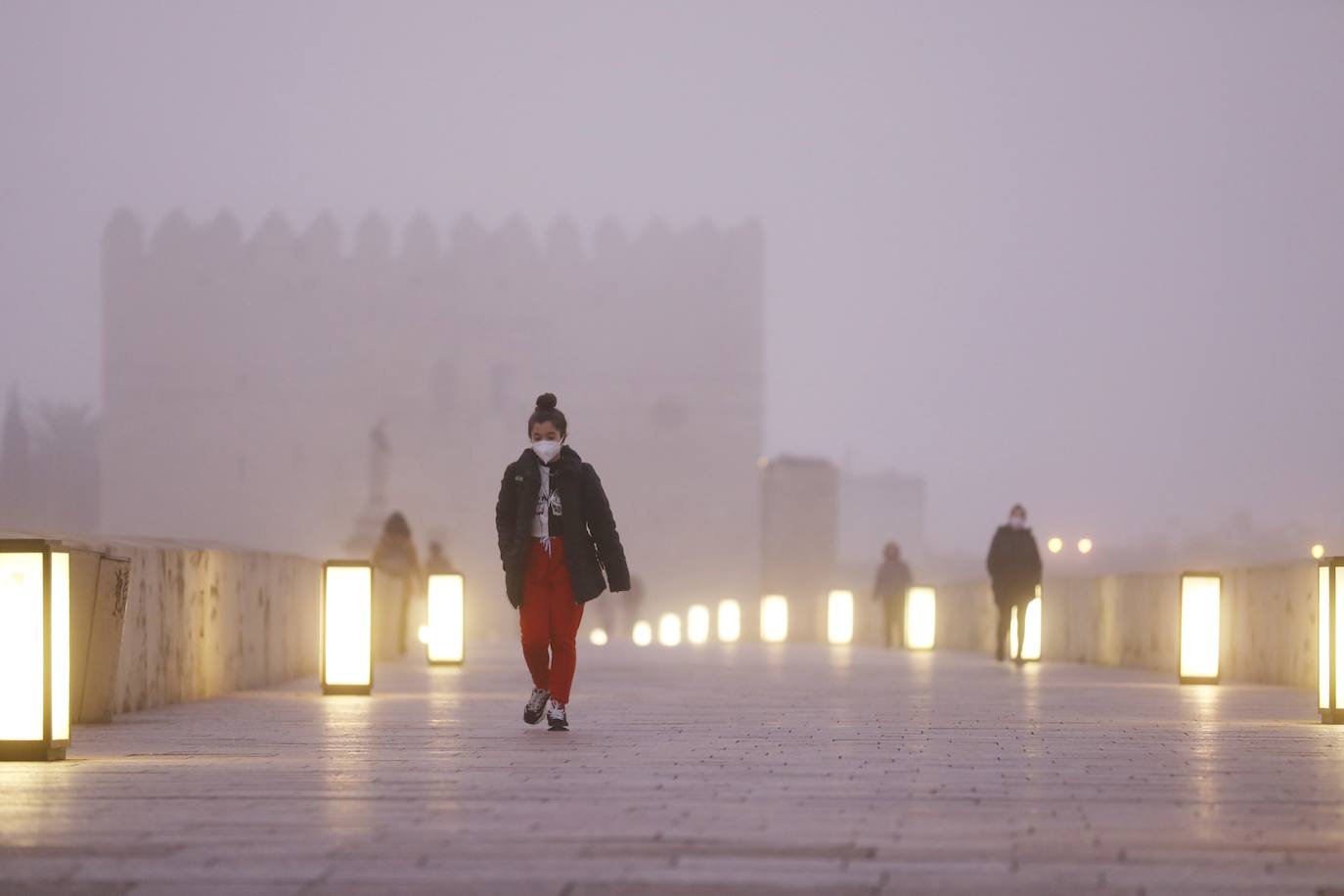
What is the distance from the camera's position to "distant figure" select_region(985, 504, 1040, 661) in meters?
19.1

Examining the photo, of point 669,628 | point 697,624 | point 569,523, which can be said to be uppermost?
point 569,523

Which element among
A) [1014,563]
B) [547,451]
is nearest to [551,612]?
[547,451]

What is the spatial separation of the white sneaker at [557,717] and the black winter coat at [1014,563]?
35.0 ft

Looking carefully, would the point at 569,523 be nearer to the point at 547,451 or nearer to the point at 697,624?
the point at 547,451

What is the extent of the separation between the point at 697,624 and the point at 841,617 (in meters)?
17.7

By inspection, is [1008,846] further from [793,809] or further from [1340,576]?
[1340,576]

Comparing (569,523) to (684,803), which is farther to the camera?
(569,523)

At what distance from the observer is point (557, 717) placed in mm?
8883

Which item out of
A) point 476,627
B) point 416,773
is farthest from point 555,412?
point 476,627

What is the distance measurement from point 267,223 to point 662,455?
13149 mm

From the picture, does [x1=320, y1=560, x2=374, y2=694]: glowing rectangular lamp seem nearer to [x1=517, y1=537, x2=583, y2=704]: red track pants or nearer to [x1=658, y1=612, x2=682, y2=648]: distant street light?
[x1=517, y1=537, x2=583, y2=704]: red track pants

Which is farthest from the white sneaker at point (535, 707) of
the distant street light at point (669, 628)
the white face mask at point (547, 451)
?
the distant street light at point (669, 628)

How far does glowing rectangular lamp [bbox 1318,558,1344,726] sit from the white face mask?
3.62 meters

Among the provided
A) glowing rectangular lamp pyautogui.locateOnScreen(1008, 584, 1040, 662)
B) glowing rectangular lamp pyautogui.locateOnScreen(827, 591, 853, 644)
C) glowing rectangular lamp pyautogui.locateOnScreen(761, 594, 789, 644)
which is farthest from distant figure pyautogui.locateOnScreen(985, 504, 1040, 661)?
glowing rectangular lamp pyautogui.locateOnScreen(761, 594, 789, 644)
